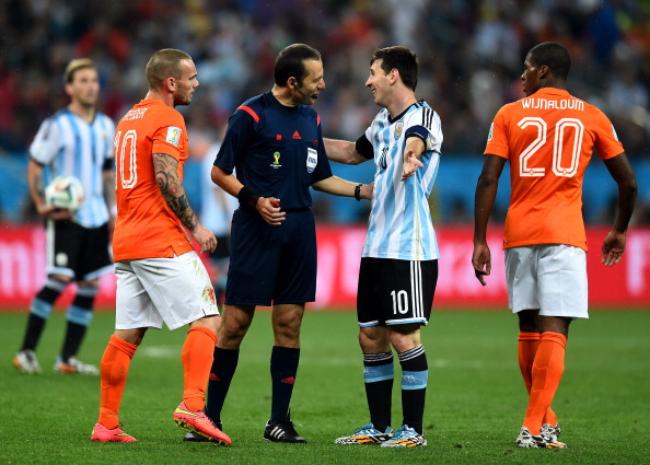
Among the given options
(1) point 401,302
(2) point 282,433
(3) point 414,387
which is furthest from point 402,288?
(2) point 282,433

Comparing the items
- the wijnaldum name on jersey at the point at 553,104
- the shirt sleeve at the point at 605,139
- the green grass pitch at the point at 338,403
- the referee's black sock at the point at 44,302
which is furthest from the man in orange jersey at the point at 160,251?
the referee's black sock at the point at 44,302

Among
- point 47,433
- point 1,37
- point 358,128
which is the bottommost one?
point 47,433

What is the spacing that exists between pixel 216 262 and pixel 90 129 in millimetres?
3649

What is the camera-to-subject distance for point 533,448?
7.03 metres

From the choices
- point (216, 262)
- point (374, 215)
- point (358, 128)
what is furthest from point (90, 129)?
point (358, 128)

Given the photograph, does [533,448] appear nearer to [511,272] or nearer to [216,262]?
[511,272]

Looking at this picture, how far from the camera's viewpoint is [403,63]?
7.25m

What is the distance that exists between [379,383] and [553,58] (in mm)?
2185

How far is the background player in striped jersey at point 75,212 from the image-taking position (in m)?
11.2

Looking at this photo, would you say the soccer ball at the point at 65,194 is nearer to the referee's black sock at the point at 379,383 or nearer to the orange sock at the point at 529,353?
the referee's black sock at the point at 379,383

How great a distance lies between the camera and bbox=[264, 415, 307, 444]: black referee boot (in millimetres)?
7293

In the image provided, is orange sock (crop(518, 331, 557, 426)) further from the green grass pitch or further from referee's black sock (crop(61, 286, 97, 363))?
referee's black sock (crop(61, 286, 97, 363))

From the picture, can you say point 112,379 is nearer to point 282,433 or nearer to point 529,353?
point 282,433

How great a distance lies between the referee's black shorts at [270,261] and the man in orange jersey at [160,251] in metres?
0.24
